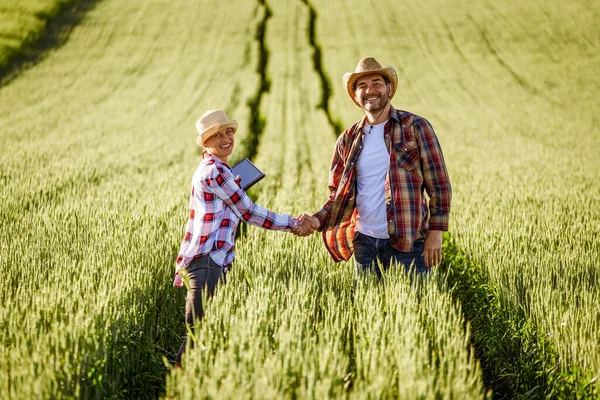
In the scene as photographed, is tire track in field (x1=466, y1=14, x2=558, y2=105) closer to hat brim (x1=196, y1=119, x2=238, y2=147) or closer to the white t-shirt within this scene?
the white t-shirt

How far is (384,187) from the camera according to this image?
10.7ft

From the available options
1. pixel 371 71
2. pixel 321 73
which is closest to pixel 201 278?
pixel 371 71

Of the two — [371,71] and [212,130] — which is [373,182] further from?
[212,130]

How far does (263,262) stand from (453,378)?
182 cm

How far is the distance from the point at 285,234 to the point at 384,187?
3.82 ft

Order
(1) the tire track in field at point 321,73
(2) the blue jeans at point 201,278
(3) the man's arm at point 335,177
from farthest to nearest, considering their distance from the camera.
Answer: (1) the tire track in field at point 321,73 < (3) the man's arm at point 335,177 < (2) the blue jeans at point 201,278

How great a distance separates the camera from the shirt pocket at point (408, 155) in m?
3.10

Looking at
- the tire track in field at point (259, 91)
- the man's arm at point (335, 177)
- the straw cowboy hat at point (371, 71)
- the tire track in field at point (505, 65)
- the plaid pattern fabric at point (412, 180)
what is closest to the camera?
the plaid pattern fabric at point (412, 180)

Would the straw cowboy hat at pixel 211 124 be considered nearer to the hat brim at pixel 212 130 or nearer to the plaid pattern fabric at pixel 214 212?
the hat brim at pixel 212 130

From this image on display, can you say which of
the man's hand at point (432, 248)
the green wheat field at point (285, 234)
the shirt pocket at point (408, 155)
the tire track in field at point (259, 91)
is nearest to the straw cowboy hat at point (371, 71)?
the shirt pocket at point (408, 155)

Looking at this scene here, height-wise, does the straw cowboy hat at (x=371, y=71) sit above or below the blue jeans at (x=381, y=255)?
above

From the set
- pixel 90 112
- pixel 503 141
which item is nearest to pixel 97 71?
pixel 90 112

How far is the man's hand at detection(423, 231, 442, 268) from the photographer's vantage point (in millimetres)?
3101

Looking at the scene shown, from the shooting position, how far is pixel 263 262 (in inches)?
134
